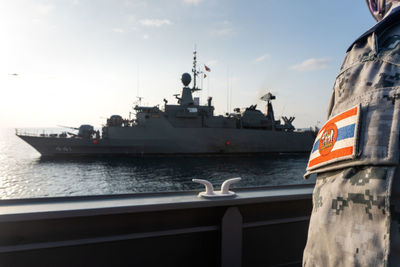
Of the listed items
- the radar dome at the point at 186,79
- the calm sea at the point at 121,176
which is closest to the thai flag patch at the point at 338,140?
the calm sea at the point at 121,176

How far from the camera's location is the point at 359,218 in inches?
19.2

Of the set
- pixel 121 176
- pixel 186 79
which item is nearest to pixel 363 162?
pixel 121 176

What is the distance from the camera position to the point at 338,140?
55cm

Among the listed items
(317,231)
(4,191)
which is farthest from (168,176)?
(317,231)

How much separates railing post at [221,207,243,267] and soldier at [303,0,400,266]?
91cm

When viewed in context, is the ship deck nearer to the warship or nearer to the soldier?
the soldier

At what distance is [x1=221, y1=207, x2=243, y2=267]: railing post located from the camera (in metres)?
1.48

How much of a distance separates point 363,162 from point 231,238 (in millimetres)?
1178

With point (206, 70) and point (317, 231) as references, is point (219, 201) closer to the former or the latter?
point (317, 231)

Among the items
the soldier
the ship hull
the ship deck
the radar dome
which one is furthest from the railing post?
the radar dome

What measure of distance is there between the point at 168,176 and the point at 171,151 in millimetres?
6775

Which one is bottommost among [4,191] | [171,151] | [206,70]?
[4,191]

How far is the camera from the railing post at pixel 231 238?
148cm

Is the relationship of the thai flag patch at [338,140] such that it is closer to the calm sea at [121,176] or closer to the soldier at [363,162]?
the soldier at [363,162]
